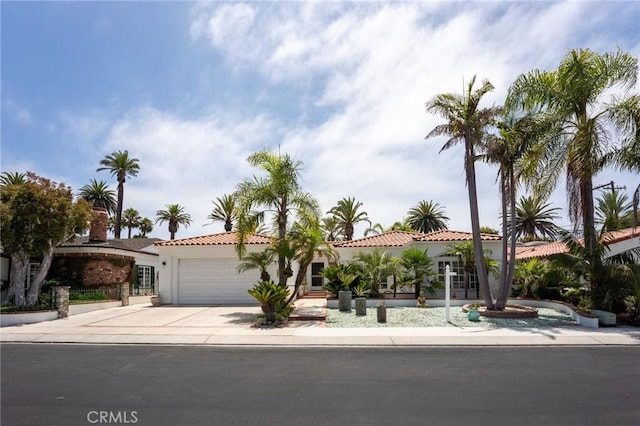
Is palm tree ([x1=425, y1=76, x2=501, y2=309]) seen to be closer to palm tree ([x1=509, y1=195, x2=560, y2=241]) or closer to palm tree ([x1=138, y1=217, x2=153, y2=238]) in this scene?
palm tree ([x1=509, y1=195, x2=560, y2=241])

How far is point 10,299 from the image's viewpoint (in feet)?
60.5

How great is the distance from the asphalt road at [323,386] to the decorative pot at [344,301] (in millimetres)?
6965

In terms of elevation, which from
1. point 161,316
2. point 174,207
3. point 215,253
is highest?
point 174,207

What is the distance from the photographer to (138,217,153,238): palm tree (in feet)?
199

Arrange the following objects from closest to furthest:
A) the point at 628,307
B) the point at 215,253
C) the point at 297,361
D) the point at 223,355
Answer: the point at 297,361
the point at 223,355
the point at 628,307
the point at 215,253

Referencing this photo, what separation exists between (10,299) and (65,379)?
13710 millimetres

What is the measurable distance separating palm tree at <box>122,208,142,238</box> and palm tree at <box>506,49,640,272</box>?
54.8 metres

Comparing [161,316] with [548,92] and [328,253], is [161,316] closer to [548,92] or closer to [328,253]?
[328,253]

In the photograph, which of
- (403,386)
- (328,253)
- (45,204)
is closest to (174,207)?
(45,204)

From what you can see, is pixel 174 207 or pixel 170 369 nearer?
pixel 170 369

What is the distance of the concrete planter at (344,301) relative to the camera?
1761cm

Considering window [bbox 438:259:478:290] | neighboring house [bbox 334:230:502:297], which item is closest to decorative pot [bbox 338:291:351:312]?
neighboring house [bbox 334:230:502:297]

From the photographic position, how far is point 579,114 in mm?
15516

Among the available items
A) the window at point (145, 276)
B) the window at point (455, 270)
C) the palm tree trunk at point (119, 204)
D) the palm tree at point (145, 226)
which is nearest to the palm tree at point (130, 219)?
the palm tree at point (145, 226)
